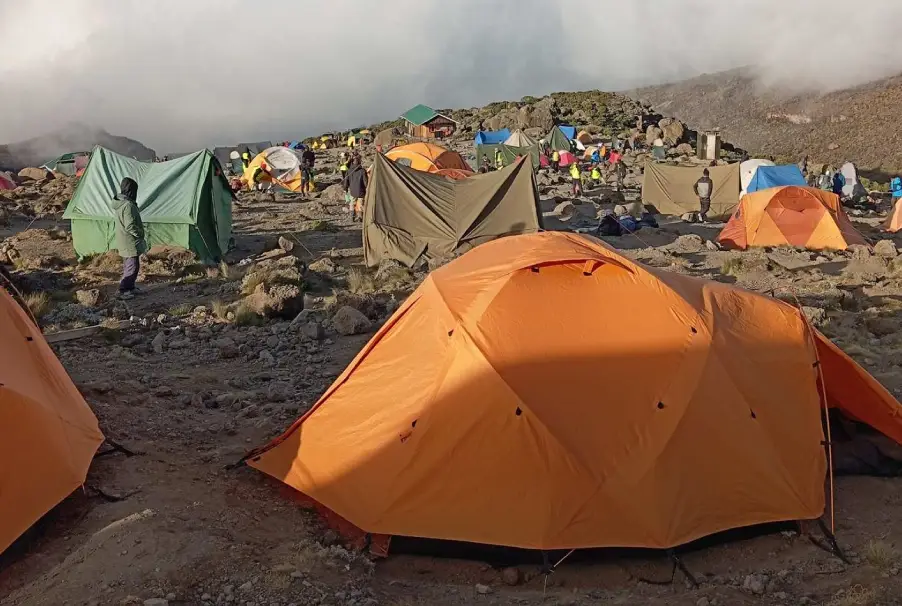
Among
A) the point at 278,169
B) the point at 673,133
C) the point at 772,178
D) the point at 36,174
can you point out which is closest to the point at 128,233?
the point at 278,169

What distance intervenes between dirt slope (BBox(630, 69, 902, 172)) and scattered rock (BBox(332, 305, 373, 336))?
1980 inches

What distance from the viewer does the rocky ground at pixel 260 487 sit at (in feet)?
13.6

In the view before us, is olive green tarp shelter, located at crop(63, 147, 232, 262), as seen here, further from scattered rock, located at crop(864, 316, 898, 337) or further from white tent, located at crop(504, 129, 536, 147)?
white tent, located at crop(504, 129, 536, 147)

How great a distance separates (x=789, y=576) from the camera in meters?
4.41

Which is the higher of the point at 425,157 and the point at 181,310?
the point at 425,157

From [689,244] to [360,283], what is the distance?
323 inches

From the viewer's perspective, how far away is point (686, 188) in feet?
77.5

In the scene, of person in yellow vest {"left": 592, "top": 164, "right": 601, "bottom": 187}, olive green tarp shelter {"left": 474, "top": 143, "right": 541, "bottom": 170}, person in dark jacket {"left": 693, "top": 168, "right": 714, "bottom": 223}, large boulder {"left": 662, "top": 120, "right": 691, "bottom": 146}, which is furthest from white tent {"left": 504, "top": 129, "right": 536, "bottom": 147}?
person in dark jacket {"left": 693, "top": 168, "right": 714, "bottom": 223}

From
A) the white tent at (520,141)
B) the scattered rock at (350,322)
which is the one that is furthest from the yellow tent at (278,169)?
the scattered rock at (350,322)

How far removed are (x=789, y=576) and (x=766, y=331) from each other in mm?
1789

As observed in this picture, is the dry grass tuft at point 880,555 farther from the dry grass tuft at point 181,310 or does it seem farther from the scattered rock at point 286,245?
the scattered rock at point 286,245

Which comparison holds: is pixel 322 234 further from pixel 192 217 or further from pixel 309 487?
pixel 309 487

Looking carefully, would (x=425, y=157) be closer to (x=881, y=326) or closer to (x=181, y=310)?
(x=181, y=310)

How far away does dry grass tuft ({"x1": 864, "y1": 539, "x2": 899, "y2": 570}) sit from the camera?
14.4 feet
